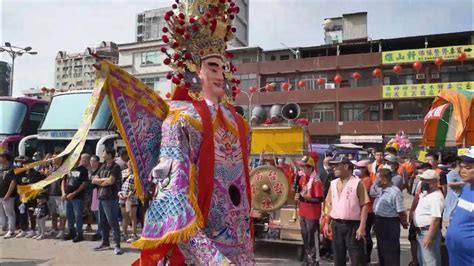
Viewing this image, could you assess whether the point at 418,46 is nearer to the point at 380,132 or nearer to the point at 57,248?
the point at 380,132

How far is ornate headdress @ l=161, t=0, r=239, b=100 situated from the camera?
246 cm

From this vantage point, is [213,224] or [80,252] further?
[80,252]

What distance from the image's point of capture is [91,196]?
30.2 feet

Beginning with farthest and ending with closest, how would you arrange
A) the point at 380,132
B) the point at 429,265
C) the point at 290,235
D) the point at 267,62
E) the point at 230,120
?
the point at 267,62
the point at 380,132
the point at 290,235
the point at 429,265
the point at 230,120

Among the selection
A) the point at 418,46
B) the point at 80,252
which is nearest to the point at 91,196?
the point at 80,252

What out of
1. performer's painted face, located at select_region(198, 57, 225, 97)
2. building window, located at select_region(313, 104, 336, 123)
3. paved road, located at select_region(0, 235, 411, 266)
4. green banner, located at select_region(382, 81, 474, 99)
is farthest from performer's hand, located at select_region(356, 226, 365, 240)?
building window, located at select_region(313, 104, 336, 123)

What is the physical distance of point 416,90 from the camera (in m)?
32.2

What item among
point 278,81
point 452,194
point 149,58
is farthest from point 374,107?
point 452,194

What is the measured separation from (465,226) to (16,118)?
11.5m

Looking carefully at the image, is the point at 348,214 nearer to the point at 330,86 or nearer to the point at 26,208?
the point at 26,208

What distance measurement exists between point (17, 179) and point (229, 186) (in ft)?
26.2

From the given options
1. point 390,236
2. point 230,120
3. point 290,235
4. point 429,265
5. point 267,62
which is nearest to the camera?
point 230,120

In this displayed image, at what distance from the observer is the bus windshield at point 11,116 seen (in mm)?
11773

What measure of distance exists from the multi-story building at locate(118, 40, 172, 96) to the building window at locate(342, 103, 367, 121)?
18621mm
